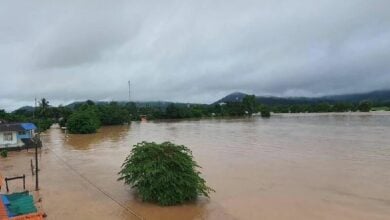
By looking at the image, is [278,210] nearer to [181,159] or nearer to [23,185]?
[181,159]

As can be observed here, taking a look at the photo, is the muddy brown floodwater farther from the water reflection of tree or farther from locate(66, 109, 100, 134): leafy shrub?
locate(66, 109, 100, 134): leafy shrub

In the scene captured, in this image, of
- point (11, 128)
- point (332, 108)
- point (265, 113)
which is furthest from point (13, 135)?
point (332, 108)

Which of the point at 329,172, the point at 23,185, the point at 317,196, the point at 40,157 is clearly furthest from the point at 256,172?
the point at 40,157

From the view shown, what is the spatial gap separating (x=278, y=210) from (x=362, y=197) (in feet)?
18.6

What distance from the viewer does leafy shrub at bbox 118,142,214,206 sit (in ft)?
64.5

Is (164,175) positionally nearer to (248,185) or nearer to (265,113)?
(248,185)

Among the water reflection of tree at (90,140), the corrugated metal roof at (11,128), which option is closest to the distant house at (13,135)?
the corrugated metal roof at (11,128)

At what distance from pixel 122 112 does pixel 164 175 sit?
8790 centimetres

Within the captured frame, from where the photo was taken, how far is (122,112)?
105625 millimetres

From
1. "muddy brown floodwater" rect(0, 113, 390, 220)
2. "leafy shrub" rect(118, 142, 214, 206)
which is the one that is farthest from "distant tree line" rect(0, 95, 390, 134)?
"leafy shrub" rect(118, 142, 214, 206)

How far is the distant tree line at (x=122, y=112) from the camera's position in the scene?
3081 inches

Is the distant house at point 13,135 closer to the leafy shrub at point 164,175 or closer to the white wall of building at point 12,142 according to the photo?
the white wall of building at point 12,142

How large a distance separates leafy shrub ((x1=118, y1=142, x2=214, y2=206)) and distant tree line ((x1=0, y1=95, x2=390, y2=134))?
5632 cm

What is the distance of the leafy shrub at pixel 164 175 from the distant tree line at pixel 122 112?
185ft
